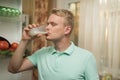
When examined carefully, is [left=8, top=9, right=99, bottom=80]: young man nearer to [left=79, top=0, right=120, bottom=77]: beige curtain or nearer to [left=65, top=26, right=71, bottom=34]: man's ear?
[left=65, top=26, right=71, bottom=34]: man's ear

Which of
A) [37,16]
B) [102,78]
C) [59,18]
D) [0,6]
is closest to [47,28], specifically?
[59,18]

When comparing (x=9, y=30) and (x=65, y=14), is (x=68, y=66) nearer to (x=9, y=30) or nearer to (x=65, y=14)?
(x=65, y=14)

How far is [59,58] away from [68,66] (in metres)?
0.10

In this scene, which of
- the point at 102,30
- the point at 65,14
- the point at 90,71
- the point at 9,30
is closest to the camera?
the point at 90,71

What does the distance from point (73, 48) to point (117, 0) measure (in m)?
1.08

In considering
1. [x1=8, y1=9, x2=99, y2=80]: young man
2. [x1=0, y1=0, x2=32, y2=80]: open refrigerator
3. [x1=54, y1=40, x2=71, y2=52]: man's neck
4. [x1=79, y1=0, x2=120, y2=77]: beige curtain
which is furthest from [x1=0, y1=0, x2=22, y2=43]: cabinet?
[x1=79, y1=0, x2=120, y2=77]: beige curtain

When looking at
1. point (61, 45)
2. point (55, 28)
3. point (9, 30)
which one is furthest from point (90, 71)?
point (9, 30)

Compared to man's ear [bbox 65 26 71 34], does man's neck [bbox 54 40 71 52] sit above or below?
below

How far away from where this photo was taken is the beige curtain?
2.35 metres

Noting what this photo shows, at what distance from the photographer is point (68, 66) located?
1476 mm

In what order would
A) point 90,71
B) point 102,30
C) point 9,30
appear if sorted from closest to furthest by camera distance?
point 90,71 < point 9,30 < point 102,30

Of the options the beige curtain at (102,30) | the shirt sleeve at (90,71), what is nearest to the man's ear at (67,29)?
the shirt sleeve at (90,71)

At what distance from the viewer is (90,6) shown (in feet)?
8.59

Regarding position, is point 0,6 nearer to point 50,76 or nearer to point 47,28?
point 47,28
